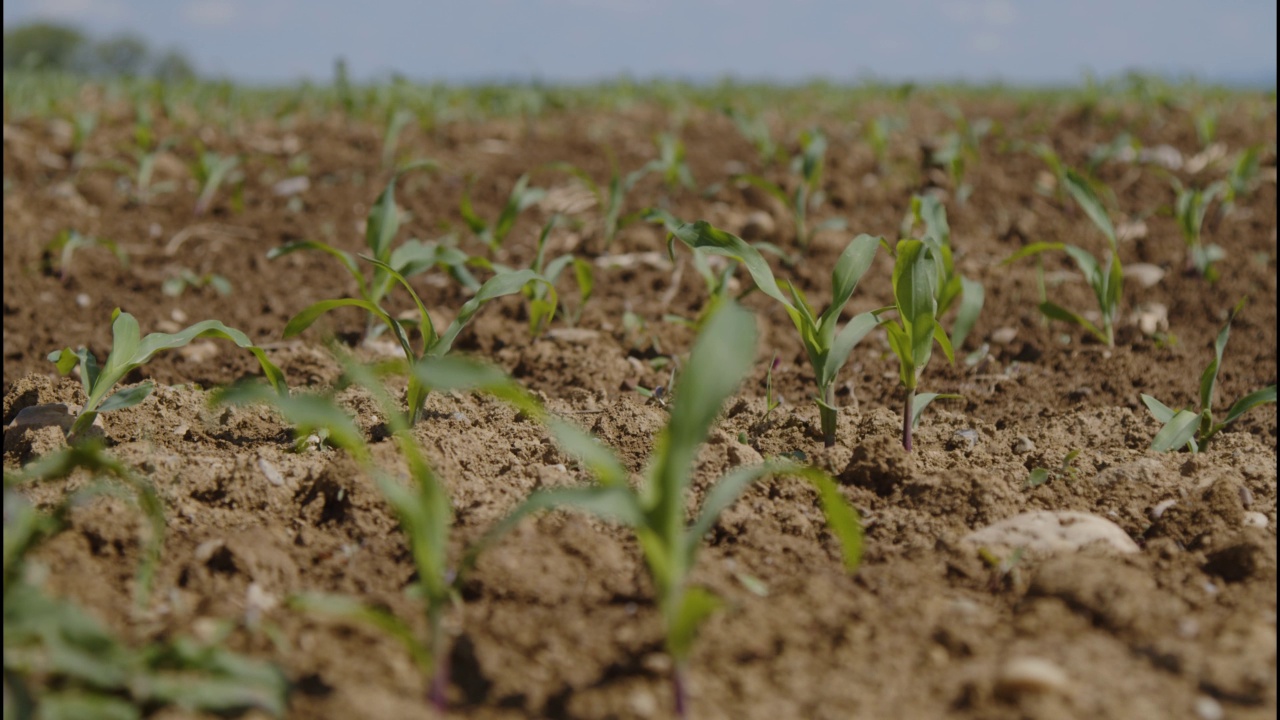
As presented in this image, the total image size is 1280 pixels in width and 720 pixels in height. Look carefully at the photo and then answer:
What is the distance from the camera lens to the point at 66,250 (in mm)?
3801

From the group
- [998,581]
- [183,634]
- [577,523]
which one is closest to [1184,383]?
[998,581]

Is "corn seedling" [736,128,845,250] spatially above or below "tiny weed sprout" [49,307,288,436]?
above

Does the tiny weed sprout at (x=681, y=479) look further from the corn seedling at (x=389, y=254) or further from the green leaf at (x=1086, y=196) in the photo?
the green leaf at (x=1086, y=196)

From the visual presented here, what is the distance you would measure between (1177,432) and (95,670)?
216 centimetres

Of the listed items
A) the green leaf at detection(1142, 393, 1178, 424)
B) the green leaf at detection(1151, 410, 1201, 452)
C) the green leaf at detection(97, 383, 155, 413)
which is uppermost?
the green leaf at detection(1142, 393, 1178, 424)

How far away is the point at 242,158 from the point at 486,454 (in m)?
3.34

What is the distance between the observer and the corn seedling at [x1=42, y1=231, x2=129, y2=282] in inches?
148

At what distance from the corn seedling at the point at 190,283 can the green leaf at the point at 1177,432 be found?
2971mm

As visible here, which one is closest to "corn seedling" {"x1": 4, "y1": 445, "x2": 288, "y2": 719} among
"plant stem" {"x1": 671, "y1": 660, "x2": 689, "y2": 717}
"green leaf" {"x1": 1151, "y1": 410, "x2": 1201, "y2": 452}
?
"plant stem" {"x1": 671, "y1": 660, "x2": 689, "y2": 717}

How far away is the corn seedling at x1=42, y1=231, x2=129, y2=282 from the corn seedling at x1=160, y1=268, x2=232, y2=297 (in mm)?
238

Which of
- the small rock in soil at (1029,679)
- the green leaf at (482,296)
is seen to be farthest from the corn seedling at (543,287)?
the small rock in soil at (1029,679)

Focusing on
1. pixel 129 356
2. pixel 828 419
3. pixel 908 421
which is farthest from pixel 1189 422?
pixel 129 356

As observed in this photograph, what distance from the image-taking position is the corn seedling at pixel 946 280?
2.79 meters

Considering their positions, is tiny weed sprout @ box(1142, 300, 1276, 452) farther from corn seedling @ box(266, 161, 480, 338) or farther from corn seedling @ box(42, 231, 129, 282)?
corn seedling @ box(42, 231, 129, 282)
